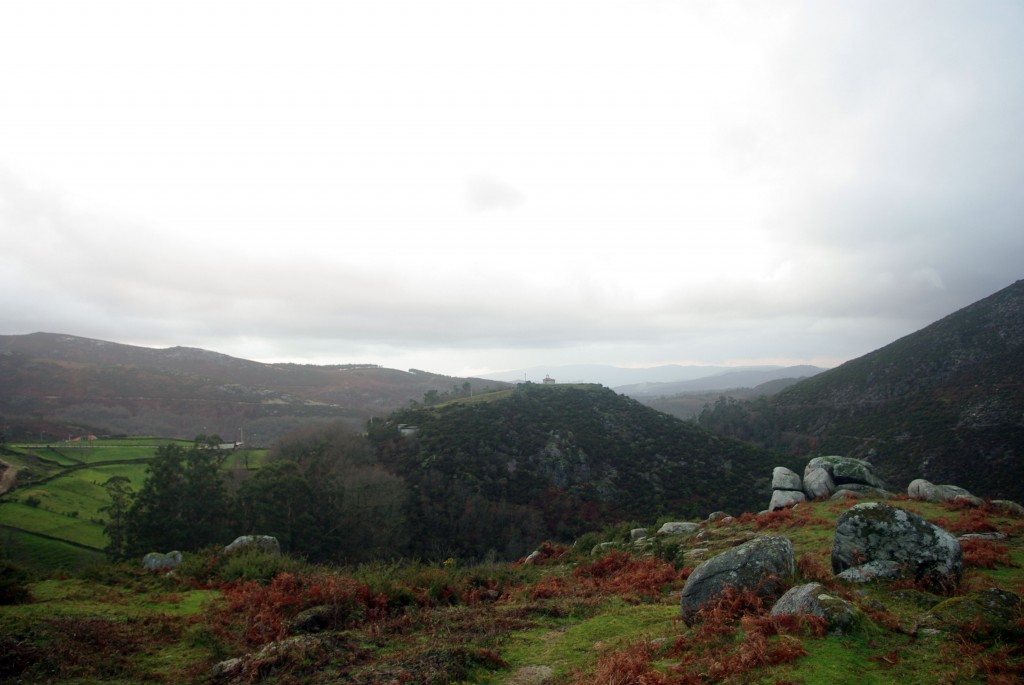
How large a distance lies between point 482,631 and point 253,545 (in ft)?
40.9

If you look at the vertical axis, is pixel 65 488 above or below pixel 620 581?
below

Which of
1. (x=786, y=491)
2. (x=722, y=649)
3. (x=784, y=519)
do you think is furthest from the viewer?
(x=786, y=491)

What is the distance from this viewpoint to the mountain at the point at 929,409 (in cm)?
4606

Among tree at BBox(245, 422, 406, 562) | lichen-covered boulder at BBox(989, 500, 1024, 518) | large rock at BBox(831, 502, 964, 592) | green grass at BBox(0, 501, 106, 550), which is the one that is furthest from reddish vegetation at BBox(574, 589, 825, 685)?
green grass at BBox(0, 501, 106, 550)

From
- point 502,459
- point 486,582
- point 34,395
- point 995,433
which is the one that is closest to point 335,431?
point 502,459

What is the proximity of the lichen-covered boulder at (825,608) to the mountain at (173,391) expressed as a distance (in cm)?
7526

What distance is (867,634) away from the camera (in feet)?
20.2

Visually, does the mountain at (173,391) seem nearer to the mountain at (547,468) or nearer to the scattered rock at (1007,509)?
the mountain at (547,468)

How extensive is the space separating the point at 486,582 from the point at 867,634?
9144mm

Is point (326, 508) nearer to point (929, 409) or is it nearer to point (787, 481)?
point (787, 481)

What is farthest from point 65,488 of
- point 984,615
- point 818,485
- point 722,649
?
point 818,485

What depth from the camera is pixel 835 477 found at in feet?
80.9

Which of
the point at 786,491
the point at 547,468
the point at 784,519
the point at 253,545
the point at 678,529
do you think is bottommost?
the point at 547,468

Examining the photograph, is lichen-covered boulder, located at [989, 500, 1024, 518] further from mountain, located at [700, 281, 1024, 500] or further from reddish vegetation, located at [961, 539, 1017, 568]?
mountain, located at [700, 281, 1024, 500]
